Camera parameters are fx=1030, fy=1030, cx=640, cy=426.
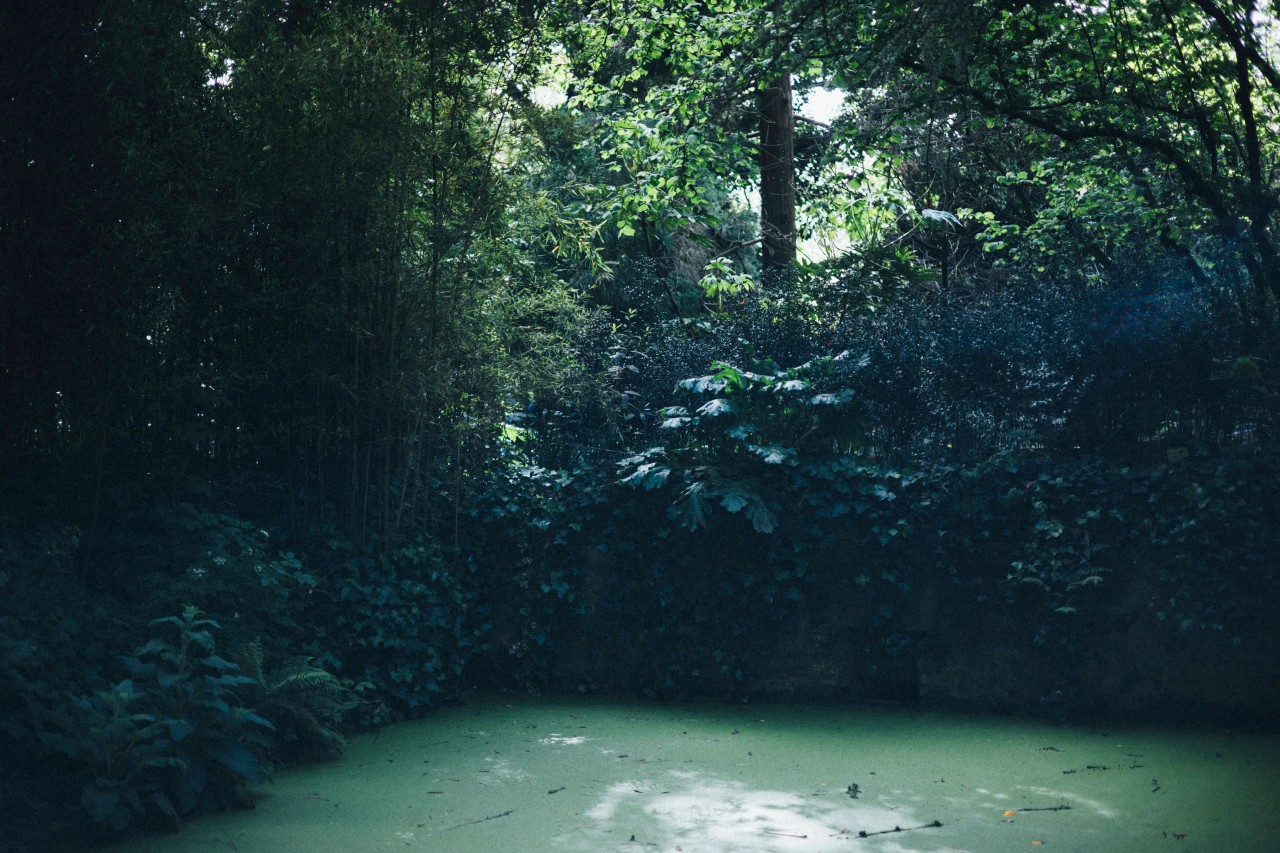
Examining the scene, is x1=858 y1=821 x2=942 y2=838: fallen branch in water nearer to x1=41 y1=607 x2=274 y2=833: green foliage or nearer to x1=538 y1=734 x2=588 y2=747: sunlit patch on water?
x1=538 y1=734 x2=588 y2=747: sunlit patch on water

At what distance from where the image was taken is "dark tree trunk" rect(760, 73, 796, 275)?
29.8 ft

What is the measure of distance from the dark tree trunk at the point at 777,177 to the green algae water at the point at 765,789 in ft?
15.1

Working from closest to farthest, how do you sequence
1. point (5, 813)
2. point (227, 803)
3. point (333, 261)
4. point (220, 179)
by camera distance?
point (5, 813), point (227, 803), point (220, 179), point (333, 261)

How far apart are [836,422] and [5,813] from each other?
14.9 ft

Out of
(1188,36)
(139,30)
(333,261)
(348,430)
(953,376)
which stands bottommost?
(348,430)

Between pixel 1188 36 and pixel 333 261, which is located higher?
pixel 1188 36

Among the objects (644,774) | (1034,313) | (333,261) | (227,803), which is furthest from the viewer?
(1034,313)

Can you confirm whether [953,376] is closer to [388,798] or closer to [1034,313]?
[1034,313]

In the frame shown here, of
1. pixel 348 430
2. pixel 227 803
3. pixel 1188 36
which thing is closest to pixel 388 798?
pixel 227 803

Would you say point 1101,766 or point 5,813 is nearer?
point 5,813

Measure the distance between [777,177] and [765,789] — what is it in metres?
6.27

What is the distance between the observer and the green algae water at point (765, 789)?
144 inches

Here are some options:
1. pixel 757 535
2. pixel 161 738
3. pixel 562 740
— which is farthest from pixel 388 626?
pixel 757 535

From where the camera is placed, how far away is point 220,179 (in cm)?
498
